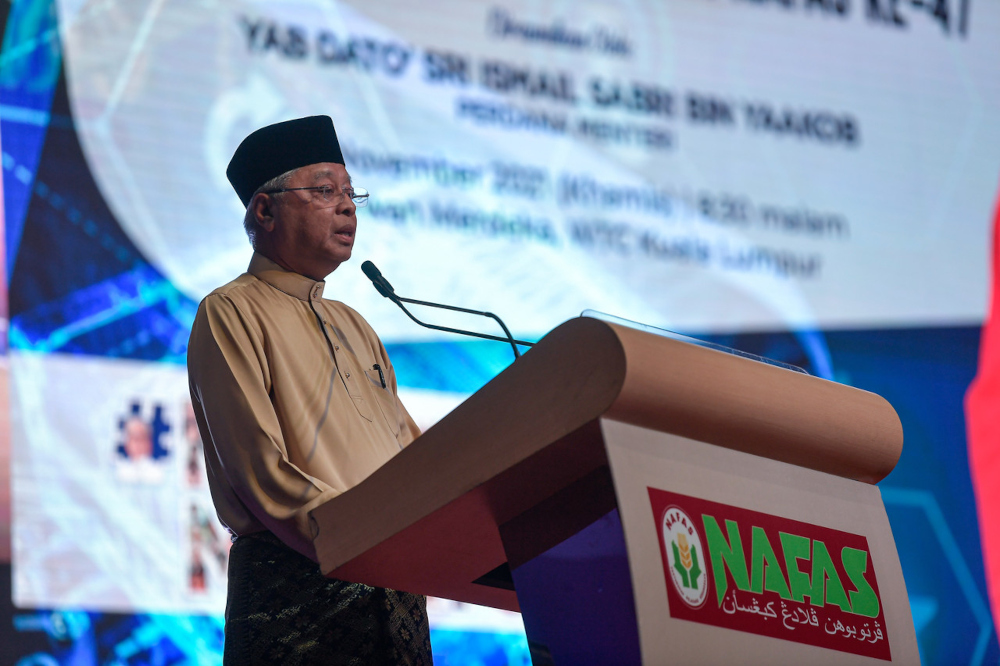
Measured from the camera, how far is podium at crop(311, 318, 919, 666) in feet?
3.35

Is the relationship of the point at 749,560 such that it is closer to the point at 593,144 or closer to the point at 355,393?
the point at 355,393

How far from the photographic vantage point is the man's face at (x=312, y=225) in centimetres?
183

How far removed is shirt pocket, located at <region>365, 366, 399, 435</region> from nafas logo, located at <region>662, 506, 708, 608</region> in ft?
2.77

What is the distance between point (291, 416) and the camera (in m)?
1.61

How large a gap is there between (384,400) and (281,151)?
0.47 meters

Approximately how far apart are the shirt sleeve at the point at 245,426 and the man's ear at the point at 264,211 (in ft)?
0.68

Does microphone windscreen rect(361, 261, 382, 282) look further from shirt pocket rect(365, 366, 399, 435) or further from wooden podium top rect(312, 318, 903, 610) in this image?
wooden podium top rect(312, 318, 903, 610)

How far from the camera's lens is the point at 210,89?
3141 millimetres

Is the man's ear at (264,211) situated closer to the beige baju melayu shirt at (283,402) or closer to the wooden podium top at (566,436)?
the beige baju melayu shirt at (283,402)

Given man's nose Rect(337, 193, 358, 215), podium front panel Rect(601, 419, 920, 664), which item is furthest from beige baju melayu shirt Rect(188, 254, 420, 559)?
podium front panel Rect(601, 419, 920, 664)

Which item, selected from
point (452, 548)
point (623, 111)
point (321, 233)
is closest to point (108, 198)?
point (321, 233)

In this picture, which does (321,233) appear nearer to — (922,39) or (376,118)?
(376,118)

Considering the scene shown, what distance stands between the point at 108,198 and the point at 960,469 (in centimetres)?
312

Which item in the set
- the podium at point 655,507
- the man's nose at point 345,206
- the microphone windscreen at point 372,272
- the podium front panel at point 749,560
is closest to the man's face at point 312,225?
the man's nose at point 345,206
